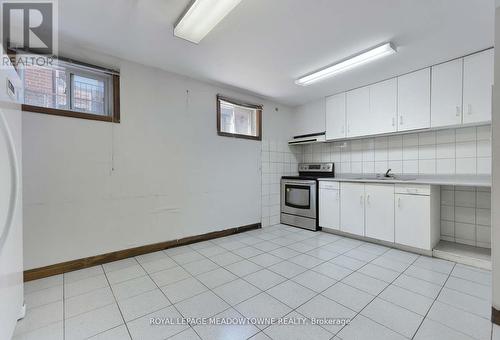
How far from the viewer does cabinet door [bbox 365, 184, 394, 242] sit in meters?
2.87

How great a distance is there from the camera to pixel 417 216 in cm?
263

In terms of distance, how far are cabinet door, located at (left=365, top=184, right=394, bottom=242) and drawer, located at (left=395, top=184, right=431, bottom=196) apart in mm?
92

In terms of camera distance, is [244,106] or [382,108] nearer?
[382,108]

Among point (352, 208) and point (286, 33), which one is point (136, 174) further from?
point (352, 208)

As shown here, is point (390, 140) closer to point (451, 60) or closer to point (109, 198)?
point (451, 60)

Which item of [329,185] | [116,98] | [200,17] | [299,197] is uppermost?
[200,17]

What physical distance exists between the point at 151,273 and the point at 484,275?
3.39m

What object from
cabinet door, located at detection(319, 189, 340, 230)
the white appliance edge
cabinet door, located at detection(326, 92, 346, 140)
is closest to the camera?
the white appliance edge

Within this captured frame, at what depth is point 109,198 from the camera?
8.11ft

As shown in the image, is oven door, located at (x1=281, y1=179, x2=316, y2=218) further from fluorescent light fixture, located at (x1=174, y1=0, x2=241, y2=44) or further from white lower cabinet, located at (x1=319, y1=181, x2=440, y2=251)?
fluorescent light fixture, located at (x1=174, y1=0, x2=241, y2=44)

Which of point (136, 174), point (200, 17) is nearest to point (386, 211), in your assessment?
point (200, 17)

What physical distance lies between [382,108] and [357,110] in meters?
0.37

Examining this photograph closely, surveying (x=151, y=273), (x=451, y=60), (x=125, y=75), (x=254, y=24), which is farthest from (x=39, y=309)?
(x=451, y=60)

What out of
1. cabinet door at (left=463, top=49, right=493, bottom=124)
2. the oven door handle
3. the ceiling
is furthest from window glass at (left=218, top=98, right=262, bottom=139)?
cabinet door at (left=463, top=49, right=493, bottom=124)
